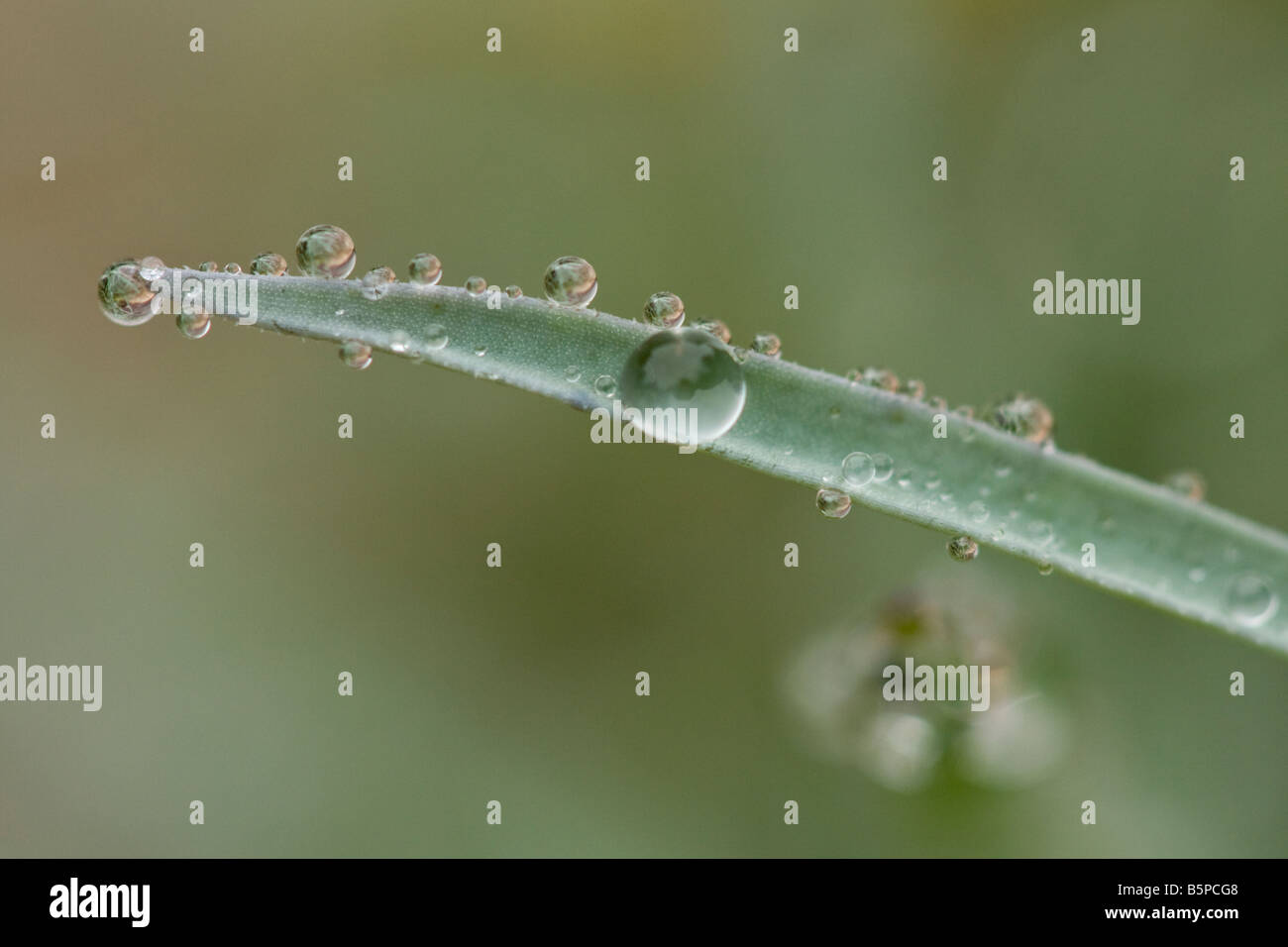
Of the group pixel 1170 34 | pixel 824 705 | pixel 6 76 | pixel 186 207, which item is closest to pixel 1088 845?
pixel 824 705

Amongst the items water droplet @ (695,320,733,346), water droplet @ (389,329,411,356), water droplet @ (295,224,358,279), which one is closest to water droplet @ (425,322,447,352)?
water droplet @ (389,329,411,356)

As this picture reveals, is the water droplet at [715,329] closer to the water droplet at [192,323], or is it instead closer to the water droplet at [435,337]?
the water droplet at [435,337]

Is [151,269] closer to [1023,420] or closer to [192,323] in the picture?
[192,323]

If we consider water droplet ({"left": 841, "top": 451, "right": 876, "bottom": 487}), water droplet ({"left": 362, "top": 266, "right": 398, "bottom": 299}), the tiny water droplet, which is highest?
water droplet ({"left": 362, "top": 266, "right": 398, "bottom": 299})

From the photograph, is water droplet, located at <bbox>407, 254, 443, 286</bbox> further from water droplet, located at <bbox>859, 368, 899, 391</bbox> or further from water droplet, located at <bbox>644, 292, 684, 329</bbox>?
water droplet, located at <bbox>859, 368, 899, 391</bbox>

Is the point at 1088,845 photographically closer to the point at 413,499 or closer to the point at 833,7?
the point at 413,499

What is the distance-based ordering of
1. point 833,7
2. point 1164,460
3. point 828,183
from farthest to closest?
point 833,7, point 828,183, point 1164,460

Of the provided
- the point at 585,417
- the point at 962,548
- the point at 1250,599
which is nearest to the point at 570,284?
the point at 962,548
